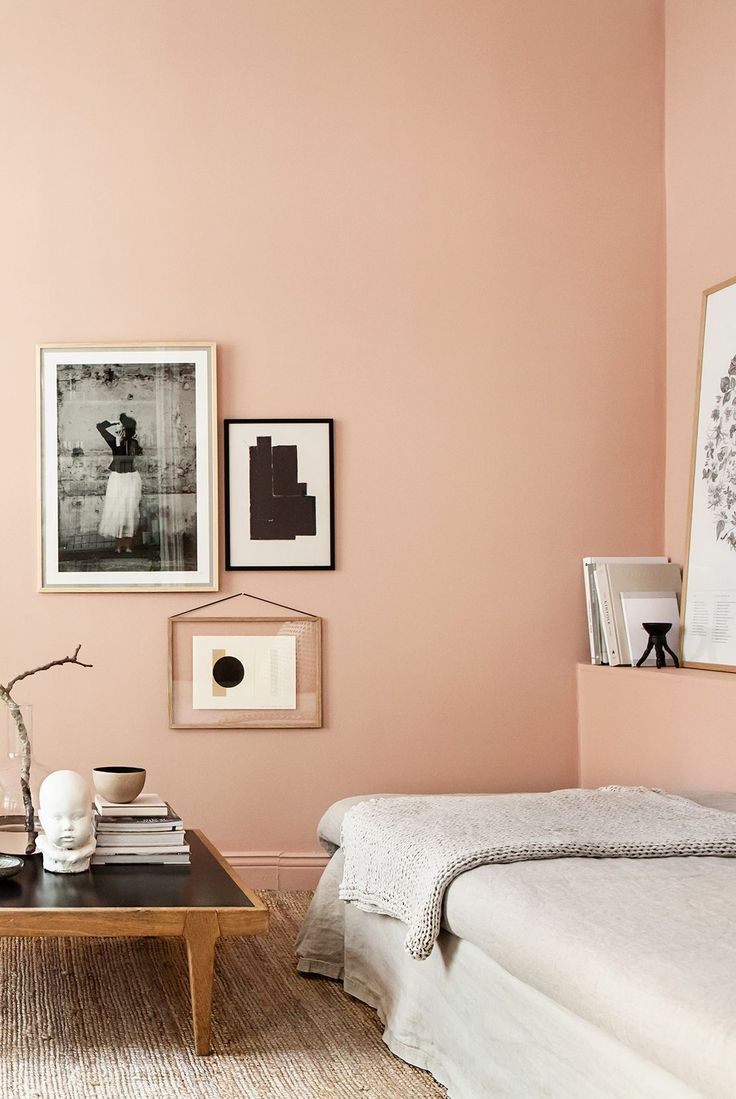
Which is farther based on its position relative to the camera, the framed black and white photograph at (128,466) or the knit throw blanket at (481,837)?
the framed black and white photograph at (128,466)

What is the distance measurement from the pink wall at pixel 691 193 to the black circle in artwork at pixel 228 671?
62.7 inches

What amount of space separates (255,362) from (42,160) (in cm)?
103

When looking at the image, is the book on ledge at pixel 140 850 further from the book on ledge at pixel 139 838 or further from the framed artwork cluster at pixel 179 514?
the framed artwork cluster at pixel 179 514

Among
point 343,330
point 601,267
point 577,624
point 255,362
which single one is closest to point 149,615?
point 255,362

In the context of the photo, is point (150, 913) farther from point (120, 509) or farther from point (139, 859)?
point (120, 509)

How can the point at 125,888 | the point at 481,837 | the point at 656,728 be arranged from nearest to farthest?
the point at 481,837, the point at 125,888, the point at 656,728

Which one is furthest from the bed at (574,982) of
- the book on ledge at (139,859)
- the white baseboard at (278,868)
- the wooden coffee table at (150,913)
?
the white baseboard at (278,868)

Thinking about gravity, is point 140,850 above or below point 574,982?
below

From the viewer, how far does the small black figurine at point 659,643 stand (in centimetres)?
358

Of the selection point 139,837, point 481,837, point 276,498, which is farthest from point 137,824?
point 276,498

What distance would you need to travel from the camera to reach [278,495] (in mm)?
3820

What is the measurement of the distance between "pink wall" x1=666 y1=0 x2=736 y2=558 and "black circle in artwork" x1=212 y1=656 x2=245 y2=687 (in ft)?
5.23

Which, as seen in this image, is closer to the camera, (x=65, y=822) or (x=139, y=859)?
(x=65, y=822)

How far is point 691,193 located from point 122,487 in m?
2.24
